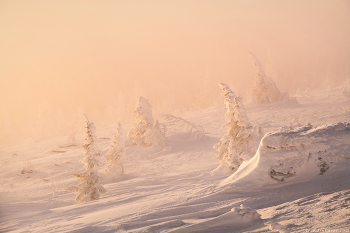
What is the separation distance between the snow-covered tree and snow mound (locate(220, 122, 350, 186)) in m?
38.9

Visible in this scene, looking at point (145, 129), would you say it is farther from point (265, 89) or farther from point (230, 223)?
point (265, 89)

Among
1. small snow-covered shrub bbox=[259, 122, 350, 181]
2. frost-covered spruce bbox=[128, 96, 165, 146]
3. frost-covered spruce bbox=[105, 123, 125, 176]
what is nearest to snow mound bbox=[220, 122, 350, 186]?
small snow-covered shrub bbox=[259, 122, 350, 181]

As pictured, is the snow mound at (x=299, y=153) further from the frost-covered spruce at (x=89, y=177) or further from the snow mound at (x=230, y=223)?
the frost-covered spruce at (x=89, y=177)

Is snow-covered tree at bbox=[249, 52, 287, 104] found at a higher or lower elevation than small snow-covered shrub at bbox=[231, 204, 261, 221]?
higher

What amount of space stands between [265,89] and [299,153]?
39.7 m

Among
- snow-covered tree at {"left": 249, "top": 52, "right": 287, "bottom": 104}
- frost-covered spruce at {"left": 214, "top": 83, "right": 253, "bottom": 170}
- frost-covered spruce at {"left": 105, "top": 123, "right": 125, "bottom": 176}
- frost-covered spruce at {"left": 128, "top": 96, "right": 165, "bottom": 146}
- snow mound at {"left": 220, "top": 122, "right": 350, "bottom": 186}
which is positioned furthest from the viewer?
snow-covered tree at {"left": 249, "top": 52, "right": 287, "bottom": 104}

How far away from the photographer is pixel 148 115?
2547 cm

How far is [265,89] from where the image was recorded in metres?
A: 40.7

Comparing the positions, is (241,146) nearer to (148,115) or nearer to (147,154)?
(147,154)

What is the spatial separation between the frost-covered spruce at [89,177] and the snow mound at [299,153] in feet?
30.9

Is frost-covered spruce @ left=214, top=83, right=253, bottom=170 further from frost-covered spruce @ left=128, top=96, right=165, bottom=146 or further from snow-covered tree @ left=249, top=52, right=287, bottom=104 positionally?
snow-covered tree @ left=249, top=52, right=287, bottom=104

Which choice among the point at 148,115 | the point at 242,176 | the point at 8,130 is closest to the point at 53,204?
the point at 242,176

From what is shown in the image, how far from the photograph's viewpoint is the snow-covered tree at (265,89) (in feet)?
133

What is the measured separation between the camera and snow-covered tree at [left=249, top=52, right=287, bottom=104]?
1591 inches
